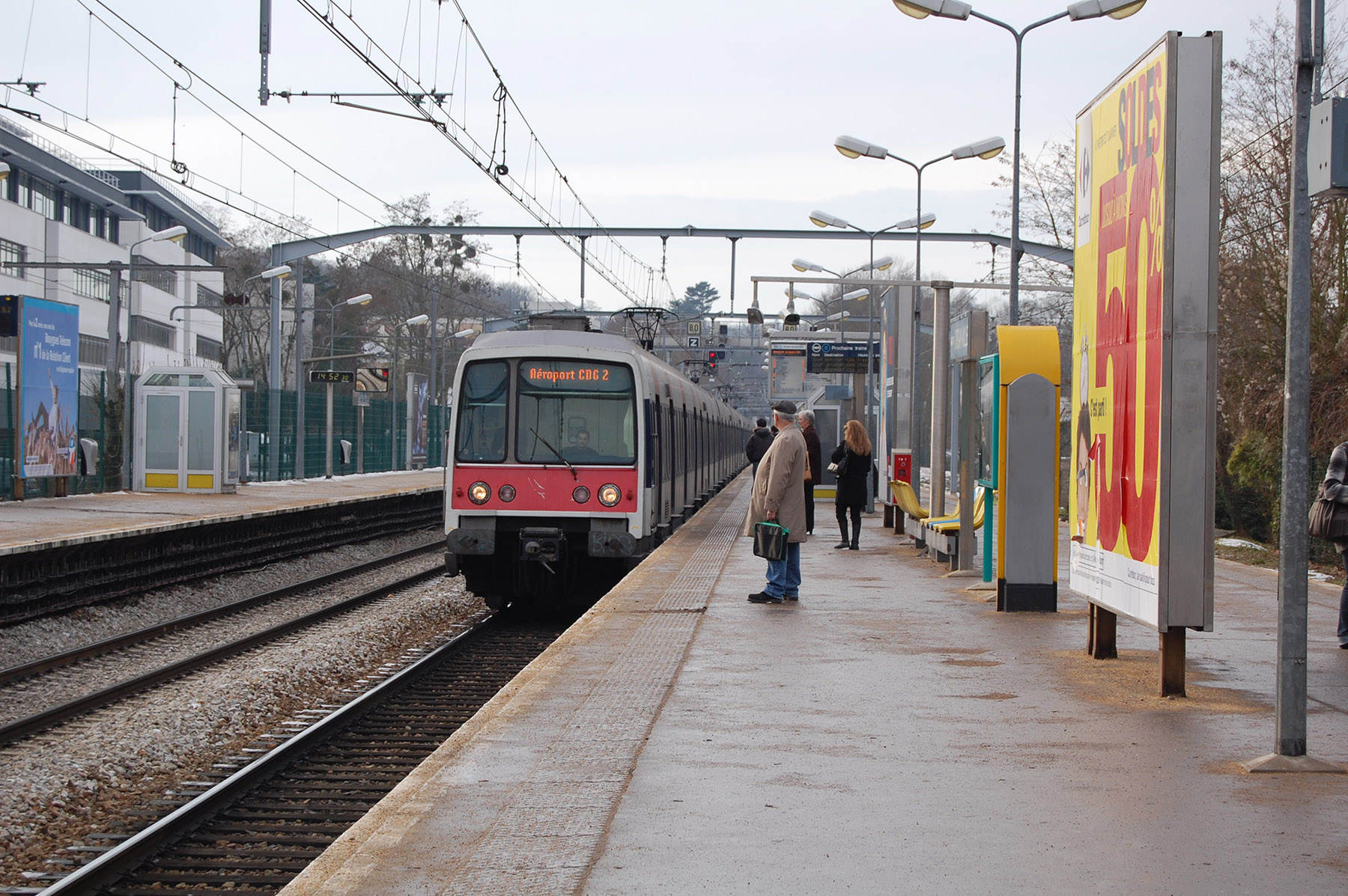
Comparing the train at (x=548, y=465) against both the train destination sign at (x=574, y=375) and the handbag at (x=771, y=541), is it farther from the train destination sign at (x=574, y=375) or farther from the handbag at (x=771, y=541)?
the handbag at (x=771, y=541)

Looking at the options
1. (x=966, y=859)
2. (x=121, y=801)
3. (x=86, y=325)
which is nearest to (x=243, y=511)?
(x=121, y=801)

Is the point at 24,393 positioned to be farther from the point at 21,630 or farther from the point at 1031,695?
the point at 1031,695

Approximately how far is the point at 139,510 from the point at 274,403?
12.0 meters

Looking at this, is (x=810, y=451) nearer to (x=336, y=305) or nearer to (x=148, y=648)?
(x=148, y=648)

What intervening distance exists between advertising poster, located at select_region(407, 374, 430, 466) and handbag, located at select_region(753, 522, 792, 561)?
34.2 m

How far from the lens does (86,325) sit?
60250 millimetres

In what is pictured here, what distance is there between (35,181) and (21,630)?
45373 millimetres

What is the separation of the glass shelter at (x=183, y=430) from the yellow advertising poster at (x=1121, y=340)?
63.5 ft

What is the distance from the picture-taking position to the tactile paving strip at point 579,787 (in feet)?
14.2

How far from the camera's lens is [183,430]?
25094mm

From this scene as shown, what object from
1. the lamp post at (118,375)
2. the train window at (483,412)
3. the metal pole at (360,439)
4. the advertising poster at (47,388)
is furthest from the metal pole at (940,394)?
the metal pole at (360,439)

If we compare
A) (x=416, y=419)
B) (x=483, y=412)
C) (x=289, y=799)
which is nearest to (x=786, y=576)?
(x=483, y=412)

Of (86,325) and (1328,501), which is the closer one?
(1328,501)

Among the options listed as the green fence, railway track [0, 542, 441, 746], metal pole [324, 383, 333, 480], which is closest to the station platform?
railway track [0, 542, 441, 746]
